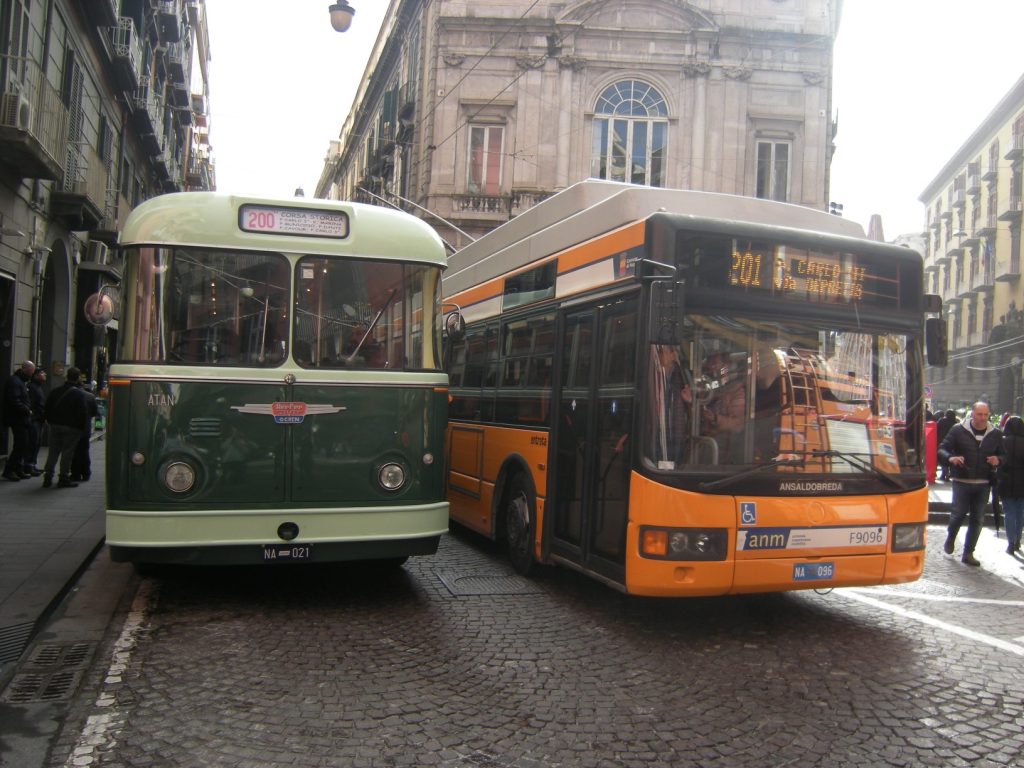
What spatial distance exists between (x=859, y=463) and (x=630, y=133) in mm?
24026

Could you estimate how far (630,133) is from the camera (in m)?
28.6

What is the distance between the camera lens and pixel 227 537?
629 cm

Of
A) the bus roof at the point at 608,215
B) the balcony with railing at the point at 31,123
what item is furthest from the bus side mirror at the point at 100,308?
the bus roof at the point at 608,215

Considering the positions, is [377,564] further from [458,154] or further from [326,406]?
[458,154]

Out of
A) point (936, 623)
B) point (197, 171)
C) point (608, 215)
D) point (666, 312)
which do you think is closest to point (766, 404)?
point (666, 312)

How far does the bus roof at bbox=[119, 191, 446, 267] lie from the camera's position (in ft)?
21.0

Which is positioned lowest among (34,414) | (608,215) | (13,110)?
(34,414)

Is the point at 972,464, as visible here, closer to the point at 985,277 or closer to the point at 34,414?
the point at 34,414

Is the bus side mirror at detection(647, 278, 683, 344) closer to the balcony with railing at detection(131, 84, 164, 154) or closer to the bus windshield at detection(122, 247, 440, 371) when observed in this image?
the bus windshield at detection(122, 247, 440, 371)

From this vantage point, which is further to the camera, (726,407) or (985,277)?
(985,277)

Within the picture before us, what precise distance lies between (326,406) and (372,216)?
4.81 feet

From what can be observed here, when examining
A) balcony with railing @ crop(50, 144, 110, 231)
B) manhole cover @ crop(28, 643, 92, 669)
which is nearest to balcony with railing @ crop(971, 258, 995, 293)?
balcony with railing @ crop(50, 144, 110, 231)

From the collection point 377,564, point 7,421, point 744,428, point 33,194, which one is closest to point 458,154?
point 33,194

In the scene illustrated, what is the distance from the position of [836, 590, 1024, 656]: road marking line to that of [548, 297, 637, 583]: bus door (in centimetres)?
244
